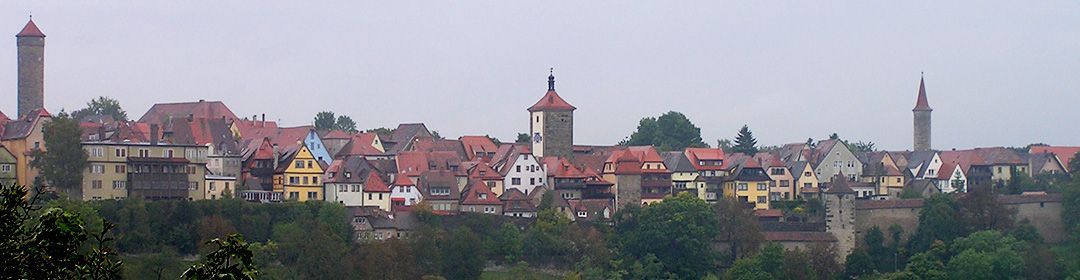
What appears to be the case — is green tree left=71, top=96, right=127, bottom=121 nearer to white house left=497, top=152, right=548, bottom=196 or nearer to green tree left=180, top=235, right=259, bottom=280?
white house left=497, top=152, right=548, bottom=196

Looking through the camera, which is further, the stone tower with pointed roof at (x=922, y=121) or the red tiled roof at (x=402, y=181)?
the stone tower with pointed roof at (x=922, y=121)

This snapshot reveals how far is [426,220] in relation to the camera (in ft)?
233

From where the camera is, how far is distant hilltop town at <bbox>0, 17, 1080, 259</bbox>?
228ft

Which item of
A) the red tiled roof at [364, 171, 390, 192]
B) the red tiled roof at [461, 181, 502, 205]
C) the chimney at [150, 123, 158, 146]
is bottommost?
the red tiled roof at [461, 181, 502, 205]

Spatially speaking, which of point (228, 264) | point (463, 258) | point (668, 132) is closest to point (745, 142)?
point (668, 132)

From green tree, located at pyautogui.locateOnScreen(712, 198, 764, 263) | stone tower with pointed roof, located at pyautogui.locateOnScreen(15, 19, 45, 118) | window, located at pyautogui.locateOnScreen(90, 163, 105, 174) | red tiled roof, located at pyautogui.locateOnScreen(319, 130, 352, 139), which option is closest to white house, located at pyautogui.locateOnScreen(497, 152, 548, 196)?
green tree, located at pyautogui.locateOnScreen(712, 198, 764, 263)

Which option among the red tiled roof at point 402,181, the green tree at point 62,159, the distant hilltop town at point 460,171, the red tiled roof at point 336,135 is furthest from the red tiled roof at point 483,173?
the green tree at point 62,159

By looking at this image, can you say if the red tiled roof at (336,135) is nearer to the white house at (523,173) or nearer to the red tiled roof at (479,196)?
the white house at (523,173)

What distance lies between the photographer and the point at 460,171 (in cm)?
7900

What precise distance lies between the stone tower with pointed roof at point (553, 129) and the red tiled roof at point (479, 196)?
7960 mm

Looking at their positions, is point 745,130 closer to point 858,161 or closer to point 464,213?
point 858,161

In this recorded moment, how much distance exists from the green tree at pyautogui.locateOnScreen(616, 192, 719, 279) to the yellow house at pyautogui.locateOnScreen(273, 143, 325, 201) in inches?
478

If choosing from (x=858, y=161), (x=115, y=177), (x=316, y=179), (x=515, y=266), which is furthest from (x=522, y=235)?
(x=858, y=161)

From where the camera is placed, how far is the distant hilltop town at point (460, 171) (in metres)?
69.6
